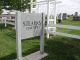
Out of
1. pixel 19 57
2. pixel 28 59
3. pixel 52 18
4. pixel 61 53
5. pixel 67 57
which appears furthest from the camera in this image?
pixel 52 18

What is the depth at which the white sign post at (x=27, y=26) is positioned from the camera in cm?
457

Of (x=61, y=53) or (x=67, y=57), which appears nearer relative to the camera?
(x=67, y=57)

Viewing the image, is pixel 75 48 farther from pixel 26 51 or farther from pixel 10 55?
pixel 10 55

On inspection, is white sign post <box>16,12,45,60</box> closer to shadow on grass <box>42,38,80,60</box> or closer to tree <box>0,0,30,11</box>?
shadow on grass <box>42,38,80,60</box>

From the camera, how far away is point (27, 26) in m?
4.91

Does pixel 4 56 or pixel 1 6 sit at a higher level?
pixel 1 6

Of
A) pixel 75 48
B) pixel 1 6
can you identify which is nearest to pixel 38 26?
pixel 75 48

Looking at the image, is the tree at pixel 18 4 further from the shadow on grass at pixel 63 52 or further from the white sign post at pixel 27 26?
the white sign post at pixel 27 26

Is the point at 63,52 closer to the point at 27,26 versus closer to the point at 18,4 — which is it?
the point at 27,26

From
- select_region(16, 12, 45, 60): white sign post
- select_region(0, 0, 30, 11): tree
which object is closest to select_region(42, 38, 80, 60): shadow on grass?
select_region(16, 12, 45, 60): white sign post

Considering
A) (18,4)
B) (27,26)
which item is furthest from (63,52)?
(18,4)

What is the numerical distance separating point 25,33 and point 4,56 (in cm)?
156

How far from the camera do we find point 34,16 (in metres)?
5.22

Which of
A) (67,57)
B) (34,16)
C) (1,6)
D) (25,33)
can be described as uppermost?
(1,6)
